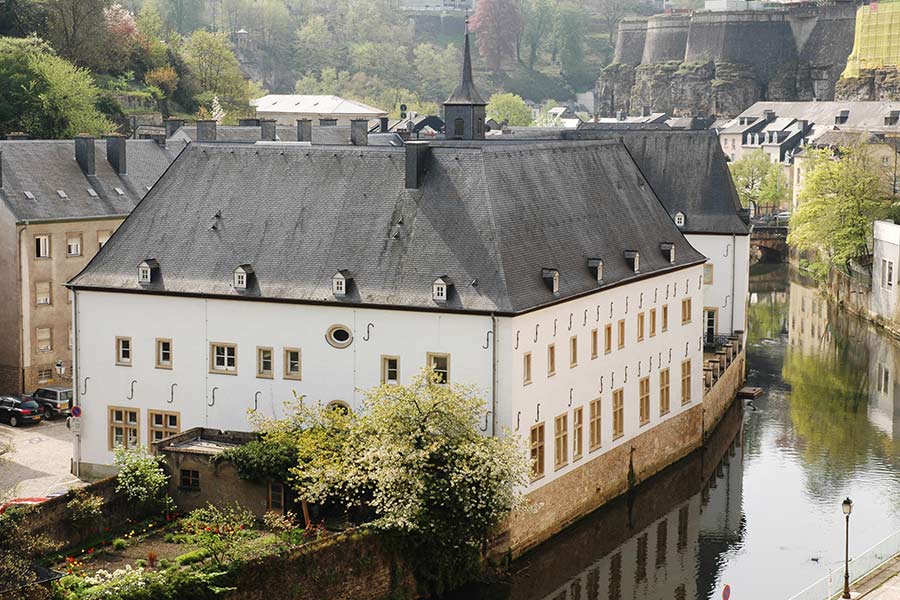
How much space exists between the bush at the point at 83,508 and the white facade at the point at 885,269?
50.9 m

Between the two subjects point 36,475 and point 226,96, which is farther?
point 226,96

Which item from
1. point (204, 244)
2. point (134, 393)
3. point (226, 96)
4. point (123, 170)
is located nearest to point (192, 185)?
point (204, 244)

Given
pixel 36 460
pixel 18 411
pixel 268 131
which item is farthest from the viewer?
pixel 268 131

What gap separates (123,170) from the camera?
62.2 metres

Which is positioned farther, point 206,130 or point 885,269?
point 885,269

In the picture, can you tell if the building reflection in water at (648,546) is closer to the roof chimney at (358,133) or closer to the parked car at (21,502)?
the parked car at (21,502)

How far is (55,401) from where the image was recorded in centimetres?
5375

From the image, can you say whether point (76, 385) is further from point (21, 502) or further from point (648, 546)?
point (648, 546)

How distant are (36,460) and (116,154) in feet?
60.3

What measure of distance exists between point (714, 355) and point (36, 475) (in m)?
26.9

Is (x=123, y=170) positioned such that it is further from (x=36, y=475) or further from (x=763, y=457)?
(x=763, y=457)

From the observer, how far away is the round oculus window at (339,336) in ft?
134

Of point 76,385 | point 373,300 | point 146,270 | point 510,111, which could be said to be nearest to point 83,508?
point 373,300

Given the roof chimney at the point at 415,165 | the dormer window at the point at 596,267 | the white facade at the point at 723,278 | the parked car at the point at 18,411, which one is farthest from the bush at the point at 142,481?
the white facade at the point at 723,278
